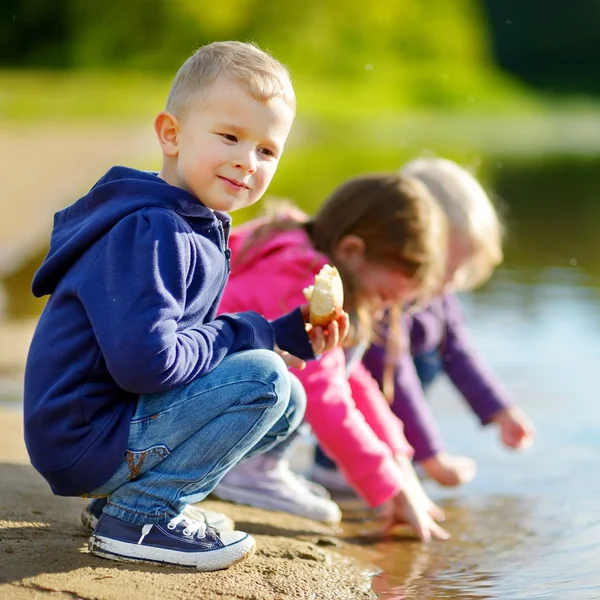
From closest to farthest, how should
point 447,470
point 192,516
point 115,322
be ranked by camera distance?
point 115,322, point 192,516, point 447,470

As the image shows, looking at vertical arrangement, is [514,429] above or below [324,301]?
below

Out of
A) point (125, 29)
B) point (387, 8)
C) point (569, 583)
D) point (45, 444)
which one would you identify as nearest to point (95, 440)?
point (45, 444)

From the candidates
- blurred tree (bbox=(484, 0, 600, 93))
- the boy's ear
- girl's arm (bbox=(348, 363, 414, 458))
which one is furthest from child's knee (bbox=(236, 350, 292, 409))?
blurred tree (bbox=(484, 0, 600, 93))

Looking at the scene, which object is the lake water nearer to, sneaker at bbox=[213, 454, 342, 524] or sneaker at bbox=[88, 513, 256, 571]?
sneaker at bbox=[213, 454, 342, 524]

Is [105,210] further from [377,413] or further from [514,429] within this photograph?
[514,429]

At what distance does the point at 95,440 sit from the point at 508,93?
133ft

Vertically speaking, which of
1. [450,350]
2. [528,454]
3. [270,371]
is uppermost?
[270,371]

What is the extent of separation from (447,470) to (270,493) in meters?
0.55

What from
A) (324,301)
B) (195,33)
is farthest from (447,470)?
(195,33)

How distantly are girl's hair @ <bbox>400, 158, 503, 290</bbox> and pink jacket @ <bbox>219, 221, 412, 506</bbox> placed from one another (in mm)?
616

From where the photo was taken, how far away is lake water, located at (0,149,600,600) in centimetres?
253

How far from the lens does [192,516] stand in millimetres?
2441

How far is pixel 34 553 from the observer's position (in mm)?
2178

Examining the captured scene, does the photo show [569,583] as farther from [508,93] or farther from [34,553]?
[508,93]
